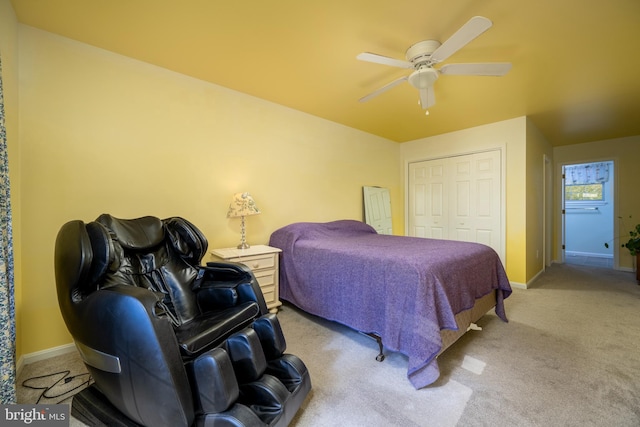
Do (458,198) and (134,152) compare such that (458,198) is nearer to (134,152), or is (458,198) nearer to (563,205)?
(563,205)

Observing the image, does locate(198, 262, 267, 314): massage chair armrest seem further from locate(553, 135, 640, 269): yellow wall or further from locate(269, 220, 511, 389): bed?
locate(553, 135, 640, 269): yellow wall

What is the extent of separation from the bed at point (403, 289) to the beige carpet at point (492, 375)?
17 cm

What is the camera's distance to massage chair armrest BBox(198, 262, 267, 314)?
1.77 metres

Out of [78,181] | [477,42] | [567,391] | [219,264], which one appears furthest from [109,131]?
[567,391]

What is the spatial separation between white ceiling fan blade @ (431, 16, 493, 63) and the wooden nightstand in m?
2.18

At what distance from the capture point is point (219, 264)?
6.29ft

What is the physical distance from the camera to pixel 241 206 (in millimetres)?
2684

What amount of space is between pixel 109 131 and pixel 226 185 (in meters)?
1.06

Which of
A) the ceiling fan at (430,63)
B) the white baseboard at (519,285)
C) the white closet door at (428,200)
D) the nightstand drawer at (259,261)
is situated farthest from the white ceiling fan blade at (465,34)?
the white baseboard at (519,285)

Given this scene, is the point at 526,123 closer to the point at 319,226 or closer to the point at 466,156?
the point at 466,156

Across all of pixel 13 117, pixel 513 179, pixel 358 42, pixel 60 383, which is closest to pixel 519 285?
pixel 513 179

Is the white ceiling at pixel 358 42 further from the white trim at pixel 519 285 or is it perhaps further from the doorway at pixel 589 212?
the doorway at pixel 589 212

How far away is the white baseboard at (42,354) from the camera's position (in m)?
1.82

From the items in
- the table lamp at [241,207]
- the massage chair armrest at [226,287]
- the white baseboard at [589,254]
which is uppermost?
the table lamp at [241,207]
